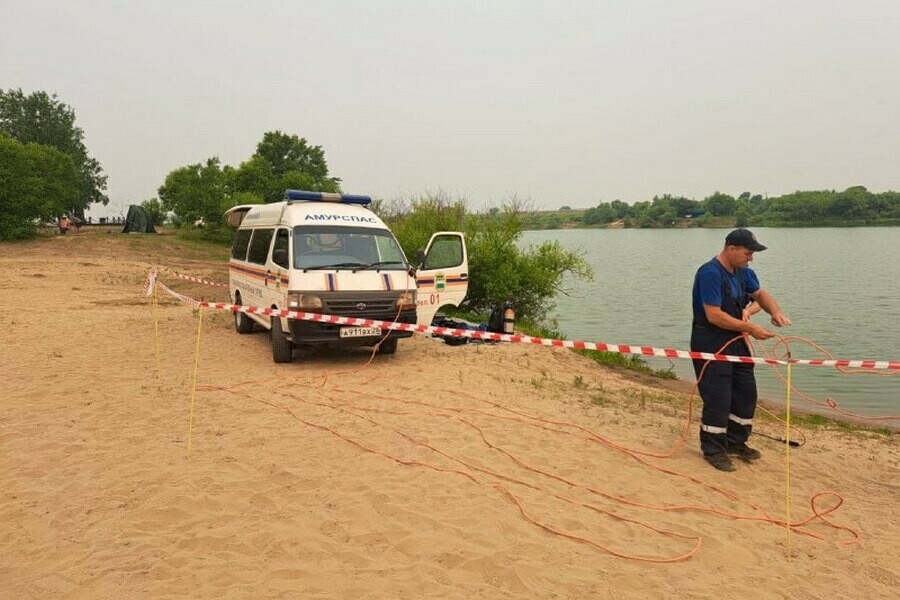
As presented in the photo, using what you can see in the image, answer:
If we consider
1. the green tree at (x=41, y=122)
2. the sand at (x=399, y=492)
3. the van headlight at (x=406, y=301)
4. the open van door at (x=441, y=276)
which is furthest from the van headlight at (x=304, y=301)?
the green tree at (x=41, y=122)

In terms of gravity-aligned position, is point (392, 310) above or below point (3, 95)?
below

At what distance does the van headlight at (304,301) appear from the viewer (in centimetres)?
768

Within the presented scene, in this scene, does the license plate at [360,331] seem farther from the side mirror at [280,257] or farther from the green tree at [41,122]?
the green tree at [41,122]

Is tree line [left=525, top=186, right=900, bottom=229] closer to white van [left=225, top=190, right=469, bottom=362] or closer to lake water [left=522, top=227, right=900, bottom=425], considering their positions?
lake water [left=522, top=227, right=900, bottom=425]

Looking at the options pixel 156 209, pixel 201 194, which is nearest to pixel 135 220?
pixel 201 194

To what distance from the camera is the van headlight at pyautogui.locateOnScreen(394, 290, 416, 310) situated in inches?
322

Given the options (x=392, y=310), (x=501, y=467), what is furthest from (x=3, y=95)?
(x=501, y=467)

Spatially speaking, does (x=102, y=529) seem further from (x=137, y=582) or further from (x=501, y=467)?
(x=501, y=467)

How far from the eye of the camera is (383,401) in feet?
21.7

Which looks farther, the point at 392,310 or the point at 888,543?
the point at 392,310

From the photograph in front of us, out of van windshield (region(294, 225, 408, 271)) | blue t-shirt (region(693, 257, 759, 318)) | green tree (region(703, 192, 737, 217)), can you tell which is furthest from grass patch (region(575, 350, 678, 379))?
green tree (region(703, 192, 737, 217))

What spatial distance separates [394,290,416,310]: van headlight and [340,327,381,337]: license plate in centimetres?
45

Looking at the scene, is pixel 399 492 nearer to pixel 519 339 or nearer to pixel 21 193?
pixel 519 339

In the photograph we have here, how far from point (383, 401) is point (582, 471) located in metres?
2.58
